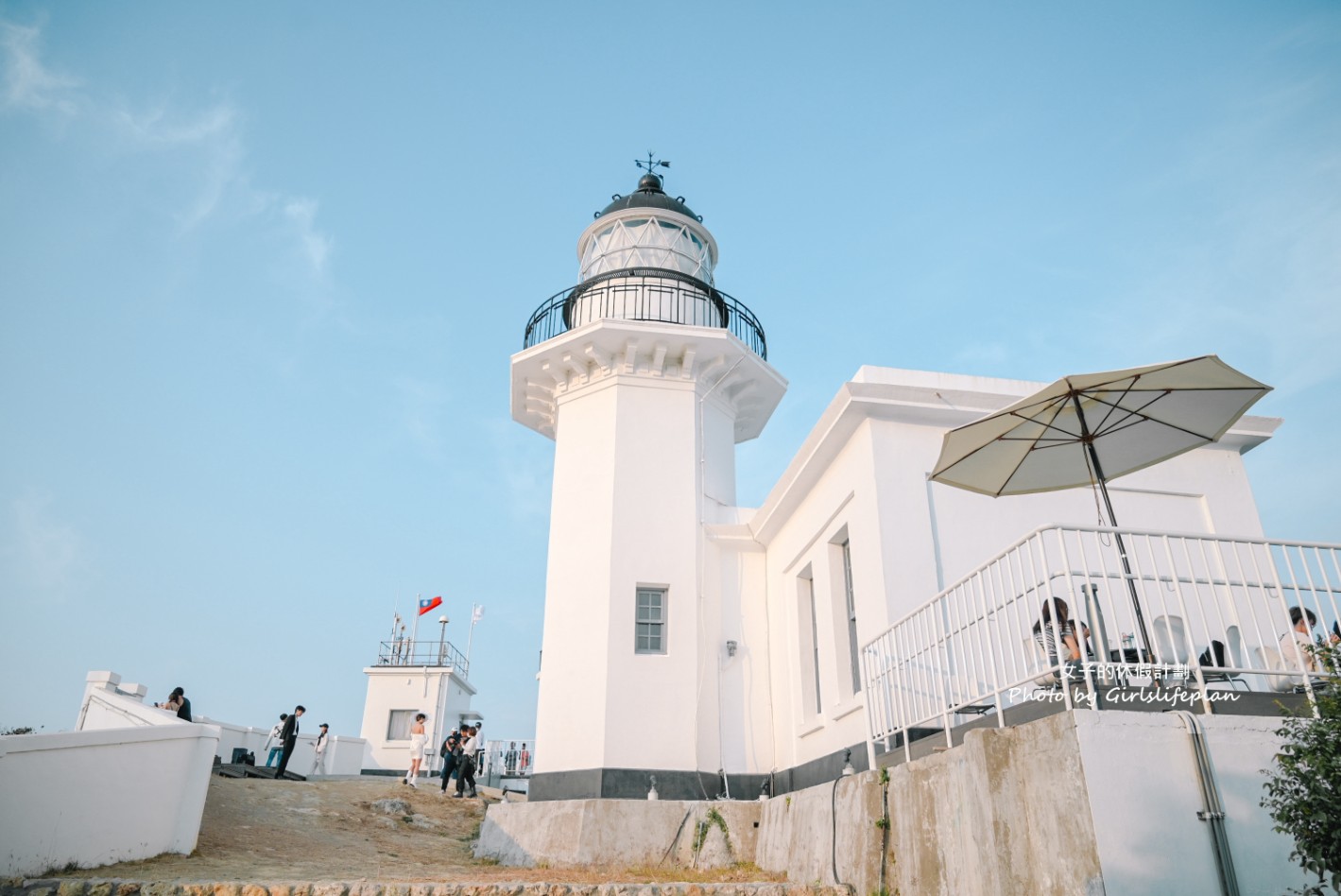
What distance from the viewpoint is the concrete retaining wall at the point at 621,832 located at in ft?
33.0

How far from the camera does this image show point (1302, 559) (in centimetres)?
546

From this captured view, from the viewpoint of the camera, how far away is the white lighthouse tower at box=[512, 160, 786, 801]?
463 inches

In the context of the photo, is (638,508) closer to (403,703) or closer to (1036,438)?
(1036,438)

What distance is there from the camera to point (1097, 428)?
22.8ft

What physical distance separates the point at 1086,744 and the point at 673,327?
10005mm

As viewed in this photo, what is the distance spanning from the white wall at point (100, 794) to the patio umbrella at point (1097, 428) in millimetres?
8035

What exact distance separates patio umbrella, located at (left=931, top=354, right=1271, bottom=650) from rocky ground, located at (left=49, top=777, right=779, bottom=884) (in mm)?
4309

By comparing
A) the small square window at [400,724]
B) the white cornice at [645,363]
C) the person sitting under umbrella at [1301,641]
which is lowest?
the person sitting under umbrella at [1301,641]

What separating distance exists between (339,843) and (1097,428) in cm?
998

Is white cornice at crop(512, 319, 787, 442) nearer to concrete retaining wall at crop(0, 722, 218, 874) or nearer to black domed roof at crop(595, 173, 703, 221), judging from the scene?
black domed roof at crop(595, 173, 703, 221)

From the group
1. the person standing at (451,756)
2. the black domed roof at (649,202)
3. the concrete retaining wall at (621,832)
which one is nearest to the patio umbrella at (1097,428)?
the concrete retaining wall at (621,832)

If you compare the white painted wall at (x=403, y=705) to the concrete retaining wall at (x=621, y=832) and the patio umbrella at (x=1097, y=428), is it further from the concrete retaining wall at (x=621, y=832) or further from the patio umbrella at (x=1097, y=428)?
the patio umbrella at (x=1097, y=428)

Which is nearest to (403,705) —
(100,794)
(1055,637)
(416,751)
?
(416,751)

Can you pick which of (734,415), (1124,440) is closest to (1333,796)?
(1124,440)
